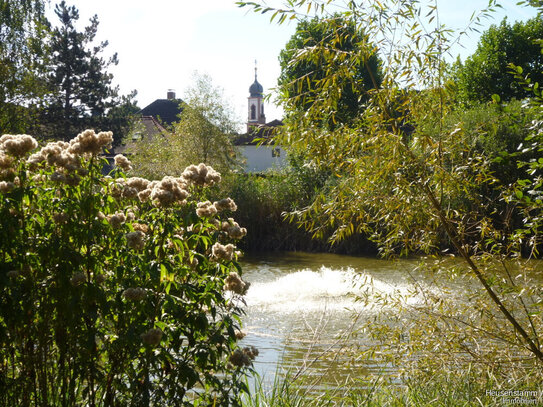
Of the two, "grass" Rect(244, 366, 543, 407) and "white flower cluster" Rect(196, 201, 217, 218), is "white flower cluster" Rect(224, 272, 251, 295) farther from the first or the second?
"grass" Rect(244, 366, 543, 407)

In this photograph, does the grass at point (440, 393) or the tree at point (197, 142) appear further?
the tree at point (197, 142)

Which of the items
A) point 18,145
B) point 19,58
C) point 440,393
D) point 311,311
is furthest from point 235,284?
point 19,58

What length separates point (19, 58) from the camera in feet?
74.1

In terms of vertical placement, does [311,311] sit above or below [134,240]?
below

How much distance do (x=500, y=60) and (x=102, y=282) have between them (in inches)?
1150

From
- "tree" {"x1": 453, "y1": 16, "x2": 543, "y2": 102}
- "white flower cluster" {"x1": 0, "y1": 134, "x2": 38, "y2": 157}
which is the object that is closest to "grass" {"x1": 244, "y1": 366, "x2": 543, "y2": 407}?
"white flower cluster" {"x1": 0, "y1": 134, "x2": 38, "y2": 157}

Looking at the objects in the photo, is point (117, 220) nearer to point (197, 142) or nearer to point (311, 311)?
point (311, 311)

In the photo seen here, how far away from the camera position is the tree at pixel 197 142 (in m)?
24.7

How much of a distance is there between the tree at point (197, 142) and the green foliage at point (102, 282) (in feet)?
68.5

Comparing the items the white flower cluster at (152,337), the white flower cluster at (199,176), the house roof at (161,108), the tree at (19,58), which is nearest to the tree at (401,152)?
the white flower cluster at (199,176)

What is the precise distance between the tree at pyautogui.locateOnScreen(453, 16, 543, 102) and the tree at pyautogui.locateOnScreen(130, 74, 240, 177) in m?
11.5

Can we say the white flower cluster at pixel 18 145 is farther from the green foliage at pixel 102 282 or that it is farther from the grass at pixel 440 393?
the grass at pixel 440 393

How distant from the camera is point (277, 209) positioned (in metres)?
22.3

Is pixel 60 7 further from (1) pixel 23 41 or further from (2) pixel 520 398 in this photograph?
(2) pixel 520 398
